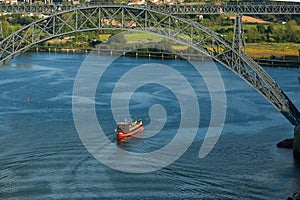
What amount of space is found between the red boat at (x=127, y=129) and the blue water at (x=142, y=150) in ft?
0.83

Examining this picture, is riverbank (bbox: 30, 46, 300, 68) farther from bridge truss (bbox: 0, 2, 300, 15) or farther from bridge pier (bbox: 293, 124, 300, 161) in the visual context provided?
bridge pier (bbox: 293, 124, 300, 161)

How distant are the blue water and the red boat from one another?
0.83 ft

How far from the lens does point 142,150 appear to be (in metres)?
22.0

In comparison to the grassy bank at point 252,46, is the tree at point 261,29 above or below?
above

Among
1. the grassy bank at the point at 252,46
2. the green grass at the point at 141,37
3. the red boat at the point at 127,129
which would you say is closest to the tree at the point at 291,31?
the grassy bank at the point at 252,46

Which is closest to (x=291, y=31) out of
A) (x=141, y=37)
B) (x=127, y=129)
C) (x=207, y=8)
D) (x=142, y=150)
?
(x=141, y=37)

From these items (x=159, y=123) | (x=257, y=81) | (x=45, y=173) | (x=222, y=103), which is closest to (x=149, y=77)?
(x=222, y=103)

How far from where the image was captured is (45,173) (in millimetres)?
19406

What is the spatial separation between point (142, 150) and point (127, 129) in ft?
4.91

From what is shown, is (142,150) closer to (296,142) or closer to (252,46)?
(296,142)

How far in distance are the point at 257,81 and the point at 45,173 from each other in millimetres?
6201

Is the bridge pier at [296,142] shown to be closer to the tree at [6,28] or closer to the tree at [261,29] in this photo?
the tree at [6,28]

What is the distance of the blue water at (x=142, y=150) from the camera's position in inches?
719

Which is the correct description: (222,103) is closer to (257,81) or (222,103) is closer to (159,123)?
(159,123)
